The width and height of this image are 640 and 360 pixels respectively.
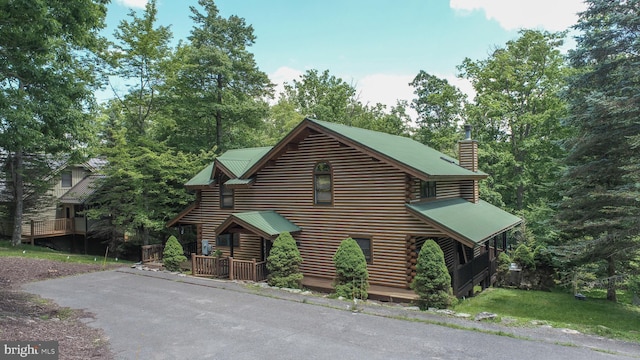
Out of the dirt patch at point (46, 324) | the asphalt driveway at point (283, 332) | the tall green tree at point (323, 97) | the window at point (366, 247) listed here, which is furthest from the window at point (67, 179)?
the window at point (366, 247)

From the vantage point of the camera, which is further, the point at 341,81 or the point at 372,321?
the point at 341,81

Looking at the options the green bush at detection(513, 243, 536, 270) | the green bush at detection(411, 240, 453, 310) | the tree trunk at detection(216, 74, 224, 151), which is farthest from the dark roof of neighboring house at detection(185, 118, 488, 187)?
the tree trunk at detection(216, 74, 224, 151)

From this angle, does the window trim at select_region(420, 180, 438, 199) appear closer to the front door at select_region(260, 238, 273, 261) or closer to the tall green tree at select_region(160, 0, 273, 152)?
the front door at select_region(260, 238, 273, 261)

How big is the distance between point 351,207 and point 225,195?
24.3 ft

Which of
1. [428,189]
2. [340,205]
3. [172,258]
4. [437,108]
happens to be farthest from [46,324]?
[437,108]

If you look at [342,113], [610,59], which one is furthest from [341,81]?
[610,59]

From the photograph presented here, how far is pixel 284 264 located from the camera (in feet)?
47.1

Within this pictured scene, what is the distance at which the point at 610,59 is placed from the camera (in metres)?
13.7

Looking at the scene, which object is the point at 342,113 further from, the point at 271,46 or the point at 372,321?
the point at 372,321

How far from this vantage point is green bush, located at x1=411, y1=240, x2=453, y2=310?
1169 centimetres

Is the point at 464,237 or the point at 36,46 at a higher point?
the point at 36,46

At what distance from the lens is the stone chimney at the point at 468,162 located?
1977 centimetres

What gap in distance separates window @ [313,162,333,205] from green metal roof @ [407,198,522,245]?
11.7 ft

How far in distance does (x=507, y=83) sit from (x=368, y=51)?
563 inches
